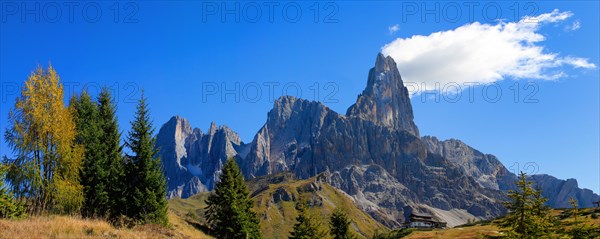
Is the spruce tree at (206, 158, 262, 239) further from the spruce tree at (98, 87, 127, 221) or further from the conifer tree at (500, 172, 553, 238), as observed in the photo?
the conifer tree at (500, 172, 553, 238)

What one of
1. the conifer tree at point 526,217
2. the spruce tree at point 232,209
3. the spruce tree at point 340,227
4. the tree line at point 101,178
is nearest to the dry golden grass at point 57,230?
the tree line at point 101,178

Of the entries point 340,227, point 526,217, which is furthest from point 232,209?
point 526,217

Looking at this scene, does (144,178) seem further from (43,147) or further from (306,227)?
(306,227)

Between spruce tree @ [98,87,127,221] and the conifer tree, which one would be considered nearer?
the conifer tree

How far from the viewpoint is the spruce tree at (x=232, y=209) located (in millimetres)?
56562

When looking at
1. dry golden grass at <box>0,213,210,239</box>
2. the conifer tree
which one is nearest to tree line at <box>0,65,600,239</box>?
the conifer tree

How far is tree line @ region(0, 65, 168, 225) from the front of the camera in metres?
32.3

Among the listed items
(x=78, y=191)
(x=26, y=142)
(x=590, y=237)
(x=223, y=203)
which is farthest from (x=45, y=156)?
(x=590, y=237)

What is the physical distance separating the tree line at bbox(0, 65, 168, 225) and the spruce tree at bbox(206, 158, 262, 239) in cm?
1317

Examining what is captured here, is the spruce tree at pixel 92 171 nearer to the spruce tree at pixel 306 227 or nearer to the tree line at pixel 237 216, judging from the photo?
the tree line at pixel 237 216

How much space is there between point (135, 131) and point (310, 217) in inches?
1169

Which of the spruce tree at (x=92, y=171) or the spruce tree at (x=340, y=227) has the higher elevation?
the spruce tree at (x=92, y=171)

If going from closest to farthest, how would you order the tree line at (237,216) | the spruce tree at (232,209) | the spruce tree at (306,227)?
the spruce tree at (232,209)
the tree line at (237,216)
the spruce tree at (306,227)

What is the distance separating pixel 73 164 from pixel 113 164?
10.2 metres
